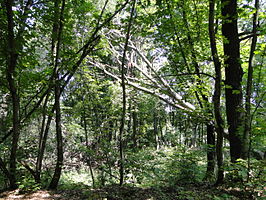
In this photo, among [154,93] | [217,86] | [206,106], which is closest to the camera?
[217,86]

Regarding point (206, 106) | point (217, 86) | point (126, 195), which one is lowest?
point (126, 195)

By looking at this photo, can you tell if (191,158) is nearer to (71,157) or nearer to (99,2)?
(71,157)

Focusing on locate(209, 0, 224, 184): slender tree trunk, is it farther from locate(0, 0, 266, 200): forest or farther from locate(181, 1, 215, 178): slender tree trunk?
locate(181, 1, 215, 178): slender tree trunk

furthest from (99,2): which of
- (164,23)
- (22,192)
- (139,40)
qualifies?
(22,192)

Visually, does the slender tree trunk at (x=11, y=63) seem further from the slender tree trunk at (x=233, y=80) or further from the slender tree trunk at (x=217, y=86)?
the slender tree trunk at (x=233, y=80)

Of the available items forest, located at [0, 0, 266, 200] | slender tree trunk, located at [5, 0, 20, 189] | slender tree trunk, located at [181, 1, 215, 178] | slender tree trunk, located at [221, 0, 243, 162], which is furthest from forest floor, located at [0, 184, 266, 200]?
slender tree trunk, located at [181, 1, 215, 178]

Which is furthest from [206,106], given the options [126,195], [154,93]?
[126,195]

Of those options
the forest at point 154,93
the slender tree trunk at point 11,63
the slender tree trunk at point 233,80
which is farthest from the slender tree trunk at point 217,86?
the slender tree trunk at point 11,63

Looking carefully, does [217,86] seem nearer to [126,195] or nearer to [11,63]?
[126,195]

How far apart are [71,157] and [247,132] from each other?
7.00m

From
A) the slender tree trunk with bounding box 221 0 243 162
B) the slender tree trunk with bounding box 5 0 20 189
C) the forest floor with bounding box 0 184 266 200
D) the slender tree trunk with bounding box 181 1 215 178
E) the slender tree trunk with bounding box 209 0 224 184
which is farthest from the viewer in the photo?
the slender tree trunk with bounding box 181 1 215 178

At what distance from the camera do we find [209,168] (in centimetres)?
489

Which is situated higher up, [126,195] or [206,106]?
[206,106]

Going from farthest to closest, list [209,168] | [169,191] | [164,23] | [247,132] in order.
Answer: [209,168] → [164,23] → [169,191] → [247,132]
